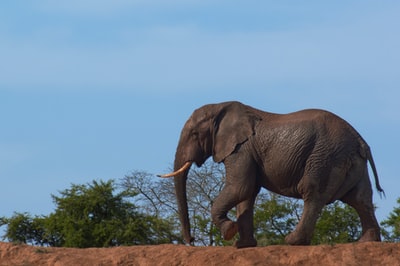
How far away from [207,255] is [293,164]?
2075 millimetres

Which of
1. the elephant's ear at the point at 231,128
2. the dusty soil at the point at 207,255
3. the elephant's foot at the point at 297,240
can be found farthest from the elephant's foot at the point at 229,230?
the elephant's ear at the point at 231,128

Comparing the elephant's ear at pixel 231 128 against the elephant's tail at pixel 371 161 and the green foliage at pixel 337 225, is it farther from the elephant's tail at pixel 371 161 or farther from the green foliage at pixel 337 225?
the green foliage at pixel 337 225

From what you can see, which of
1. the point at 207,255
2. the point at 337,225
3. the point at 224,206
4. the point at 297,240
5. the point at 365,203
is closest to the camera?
the point at 207,255

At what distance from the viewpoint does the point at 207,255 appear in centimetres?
1900

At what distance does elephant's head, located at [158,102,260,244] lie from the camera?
1975 centimetres

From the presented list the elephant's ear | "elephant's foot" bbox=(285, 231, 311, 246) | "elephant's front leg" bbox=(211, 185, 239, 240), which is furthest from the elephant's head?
"elephant's foot" bbox=(285, 231, 311, 246)

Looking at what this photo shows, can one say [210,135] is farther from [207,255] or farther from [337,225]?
[337,225]

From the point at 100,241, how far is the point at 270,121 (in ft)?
36.7

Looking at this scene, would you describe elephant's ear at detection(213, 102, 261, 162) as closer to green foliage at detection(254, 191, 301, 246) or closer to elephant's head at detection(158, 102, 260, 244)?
elephant's head at detection(158, 102, 260, 244)

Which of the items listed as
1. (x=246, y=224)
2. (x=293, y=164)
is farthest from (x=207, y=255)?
(x=293, y=164)

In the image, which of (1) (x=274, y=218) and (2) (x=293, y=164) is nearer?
(2) (x=293, y=164)

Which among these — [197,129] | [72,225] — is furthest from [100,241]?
[197,129]

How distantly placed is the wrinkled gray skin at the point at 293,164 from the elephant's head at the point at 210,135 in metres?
0.02

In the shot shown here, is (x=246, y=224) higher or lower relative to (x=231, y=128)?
lower
